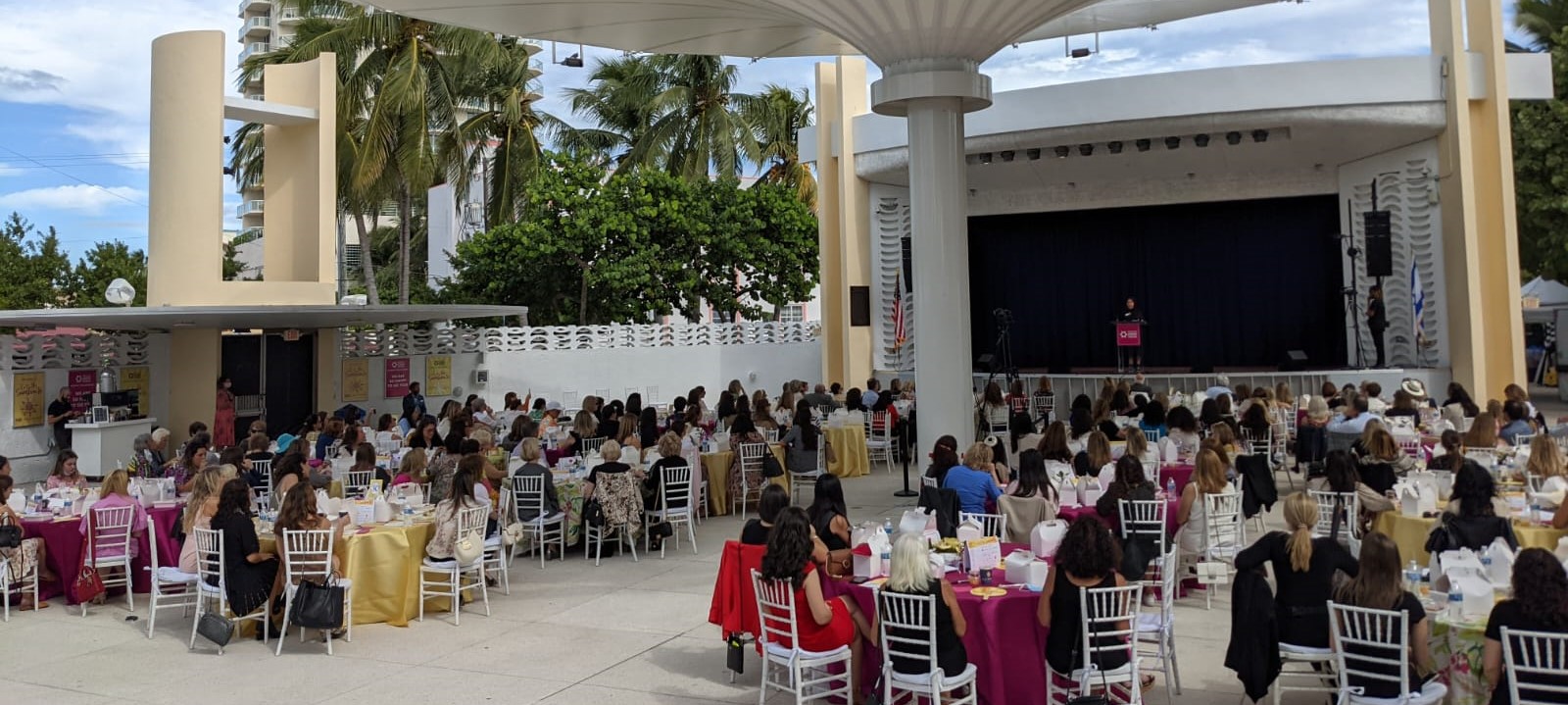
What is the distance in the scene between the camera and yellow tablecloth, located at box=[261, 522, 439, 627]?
8758 millimetres

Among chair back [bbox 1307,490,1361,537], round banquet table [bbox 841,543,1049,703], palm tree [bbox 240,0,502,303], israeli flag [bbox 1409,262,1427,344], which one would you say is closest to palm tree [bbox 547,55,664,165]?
palm tree [bbox 240,0,502,303]

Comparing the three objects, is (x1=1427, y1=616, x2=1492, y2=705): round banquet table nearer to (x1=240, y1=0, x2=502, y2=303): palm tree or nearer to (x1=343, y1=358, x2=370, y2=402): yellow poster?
(x1=343, y1=358, x2=370, y2=402): yellow poster

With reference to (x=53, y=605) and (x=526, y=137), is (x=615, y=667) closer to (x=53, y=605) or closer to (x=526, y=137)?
(x=53, y=605)

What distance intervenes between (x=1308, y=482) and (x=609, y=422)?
8.91m

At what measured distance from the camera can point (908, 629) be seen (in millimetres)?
5934

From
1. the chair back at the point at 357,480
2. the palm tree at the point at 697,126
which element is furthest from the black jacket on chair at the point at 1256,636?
the palm tree at the point at 697,126

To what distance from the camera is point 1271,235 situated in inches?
1042

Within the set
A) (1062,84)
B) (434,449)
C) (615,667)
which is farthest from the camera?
(1062,84)

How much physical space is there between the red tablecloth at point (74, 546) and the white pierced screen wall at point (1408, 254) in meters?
21.2

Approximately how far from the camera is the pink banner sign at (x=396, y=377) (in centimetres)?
2253

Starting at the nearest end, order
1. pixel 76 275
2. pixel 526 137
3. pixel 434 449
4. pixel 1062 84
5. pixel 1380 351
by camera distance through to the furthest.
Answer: pixel 434 449, pixel 1062 84, pixel 1380 351, pixel 526 137, pixel 76 275

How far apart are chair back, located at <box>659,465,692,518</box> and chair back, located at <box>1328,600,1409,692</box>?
284 inches

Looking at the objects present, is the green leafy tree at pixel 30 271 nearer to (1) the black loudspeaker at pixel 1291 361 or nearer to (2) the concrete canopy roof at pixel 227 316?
(2) the concrete canopy roof at pixel 227 316

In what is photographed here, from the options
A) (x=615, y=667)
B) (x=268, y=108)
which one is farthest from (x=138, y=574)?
(x=268, y=108)
